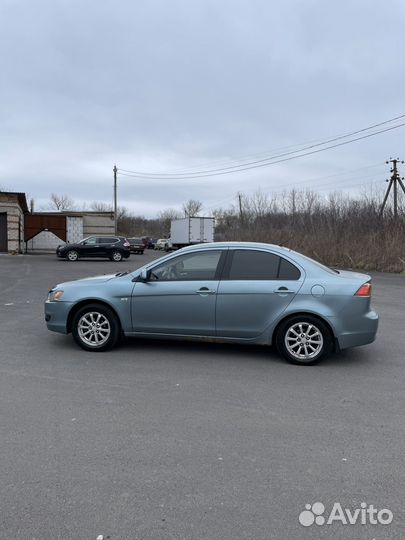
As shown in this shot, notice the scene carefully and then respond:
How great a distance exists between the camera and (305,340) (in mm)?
5941

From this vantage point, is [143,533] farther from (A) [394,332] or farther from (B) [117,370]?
(A) [394,332]

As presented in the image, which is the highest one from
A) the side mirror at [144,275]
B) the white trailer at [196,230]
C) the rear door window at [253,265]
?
the white trailer at [196,230]

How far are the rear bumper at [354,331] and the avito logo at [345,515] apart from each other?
309 cm

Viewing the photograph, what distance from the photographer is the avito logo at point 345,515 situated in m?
2.76

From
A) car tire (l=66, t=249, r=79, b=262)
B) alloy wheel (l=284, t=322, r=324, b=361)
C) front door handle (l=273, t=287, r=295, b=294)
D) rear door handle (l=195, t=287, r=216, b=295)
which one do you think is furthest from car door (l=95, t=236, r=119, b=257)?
alloy wheel (l=284, t=322, r=324, b=361)

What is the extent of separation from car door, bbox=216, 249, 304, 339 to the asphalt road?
50 cm

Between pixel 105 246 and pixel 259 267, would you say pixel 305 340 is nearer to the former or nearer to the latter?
pixel 259 267

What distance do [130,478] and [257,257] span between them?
146 inches

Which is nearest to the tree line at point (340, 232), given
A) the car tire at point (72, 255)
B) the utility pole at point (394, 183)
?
the utility pole at point (394, 183)

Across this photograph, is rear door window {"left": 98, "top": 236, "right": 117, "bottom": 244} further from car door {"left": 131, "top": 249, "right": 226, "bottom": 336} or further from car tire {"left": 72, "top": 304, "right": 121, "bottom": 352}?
car door {"left": 131, "top": 249, "right": 226, "bottom": 336}

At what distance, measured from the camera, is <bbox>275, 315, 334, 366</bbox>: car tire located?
19.4 ft

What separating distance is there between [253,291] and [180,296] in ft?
3.28

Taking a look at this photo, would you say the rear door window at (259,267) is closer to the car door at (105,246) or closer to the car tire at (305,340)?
the car tire at (305,340)

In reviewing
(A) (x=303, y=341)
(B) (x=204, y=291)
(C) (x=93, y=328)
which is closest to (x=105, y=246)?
(C) (x=93, y=328)
